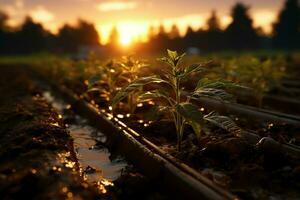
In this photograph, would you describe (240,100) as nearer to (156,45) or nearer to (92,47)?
(156,45)

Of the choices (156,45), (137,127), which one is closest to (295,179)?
(137,127)

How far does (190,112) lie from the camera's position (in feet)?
11.5

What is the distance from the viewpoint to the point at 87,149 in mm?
4852

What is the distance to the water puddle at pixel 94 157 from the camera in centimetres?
370

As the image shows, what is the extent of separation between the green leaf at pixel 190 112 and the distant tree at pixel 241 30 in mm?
71550

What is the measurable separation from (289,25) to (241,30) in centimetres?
992

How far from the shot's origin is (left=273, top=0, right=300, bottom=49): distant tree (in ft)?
252

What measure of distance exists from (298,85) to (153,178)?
8759 millimetres

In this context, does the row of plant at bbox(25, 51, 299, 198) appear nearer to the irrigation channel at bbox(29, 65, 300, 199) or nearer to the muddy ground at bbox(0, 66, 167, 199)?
the irrigation channel at bbox(29, 65, 300, 199)

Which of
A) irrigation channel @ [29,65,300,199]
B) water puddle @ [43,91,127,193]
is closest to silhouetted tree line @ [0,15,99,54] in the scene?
water puddle @ [43,91,127,193]

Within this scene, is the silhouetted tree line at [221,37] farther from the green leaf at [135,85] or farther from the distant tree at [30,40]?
the green leaf at [135,85]

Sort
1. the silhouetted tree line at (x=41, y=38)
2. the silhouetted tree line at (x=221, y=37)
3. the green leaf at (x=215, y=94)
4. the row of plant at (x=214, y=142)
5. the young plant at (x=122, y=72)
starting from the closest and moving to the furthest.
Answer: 1. the row of plant at (x=214, y=142)
2. the green leaf at (x=215, y=94)
3. the young plant at (x=122, y=72)
4. the silhouetted tree line at (x=221, y=37)
5. the silhouetted tree line at (x=41, y=38)

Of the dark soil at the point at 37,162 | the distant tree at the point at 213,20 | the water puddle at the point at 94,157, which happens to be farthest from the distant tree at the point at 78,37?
the dark soil at the point at 37,162

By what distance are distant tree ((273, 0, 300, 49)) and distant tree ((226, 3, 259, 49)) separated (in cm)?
575
